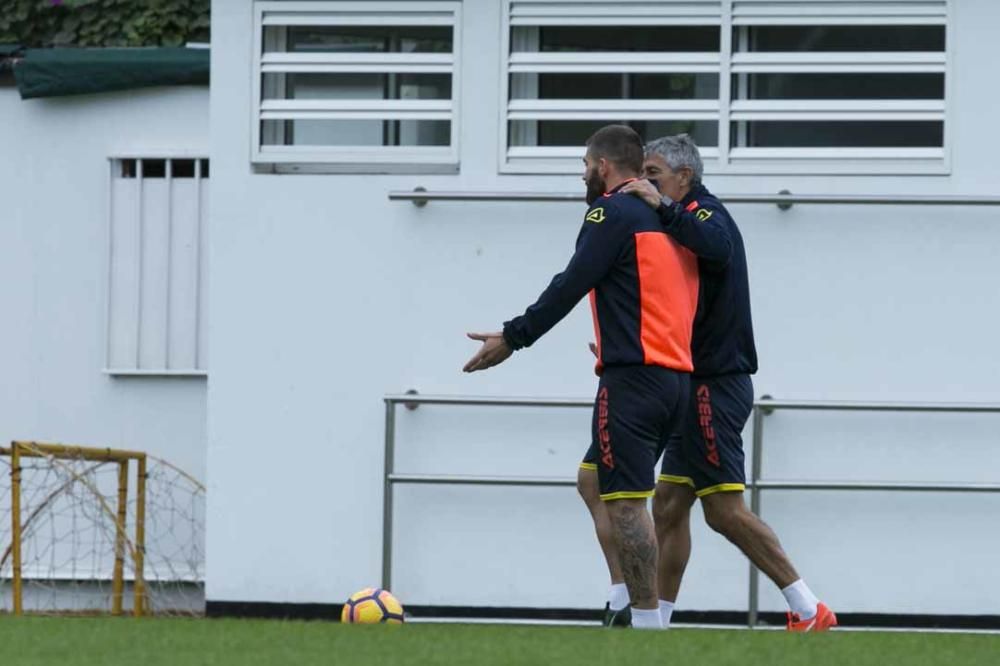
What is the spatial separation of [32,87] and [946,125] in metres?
4.48

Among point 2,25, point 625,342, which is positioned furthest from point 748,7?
point 2,25

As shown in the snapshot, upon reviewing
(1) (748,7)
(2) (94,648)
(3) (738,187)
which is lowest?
(2) (94,648)

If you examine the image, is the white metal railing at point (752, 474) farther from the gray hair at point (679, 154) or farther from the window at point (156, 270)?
the window at point (156, 270)

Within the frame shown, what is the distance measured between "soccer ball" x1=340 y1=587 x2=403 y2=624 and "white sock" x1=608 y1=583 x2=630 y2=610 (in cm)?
82

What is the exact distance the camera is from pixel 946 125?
9508 mm

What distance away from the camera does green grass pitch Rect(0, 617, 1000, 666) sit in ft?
20.3

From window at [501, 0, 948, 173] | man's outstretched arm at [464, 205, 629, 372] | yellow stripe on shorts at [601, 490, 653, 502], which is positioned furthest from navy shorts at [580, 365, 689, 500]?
window at [501, 0, 948, 173]

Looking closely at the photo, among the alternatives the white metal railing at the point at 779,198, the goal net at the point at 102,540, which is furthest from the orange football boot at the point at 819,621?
the goal net at the point at 102,540

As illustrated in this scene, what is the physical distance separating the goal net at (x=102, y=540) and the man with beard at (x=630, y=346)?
12.9 feet

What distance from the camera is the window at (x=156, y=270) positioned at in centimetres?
1109

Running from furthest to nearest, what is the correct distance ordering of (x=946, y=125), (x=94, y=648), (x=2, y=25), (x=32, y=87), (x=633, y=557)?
1. (x=2, y=25)
2. (x=32, y=87)
3. (x=946, y=125)
4. (x=633, y=557)
5. (x=94, y=648)

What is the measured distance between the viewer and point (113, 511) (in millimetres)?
11023

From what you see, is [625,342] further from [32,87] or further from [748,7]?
[32,87]

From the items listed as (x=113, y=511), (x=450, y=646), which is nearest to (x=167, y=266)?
(x=113, y=511)
